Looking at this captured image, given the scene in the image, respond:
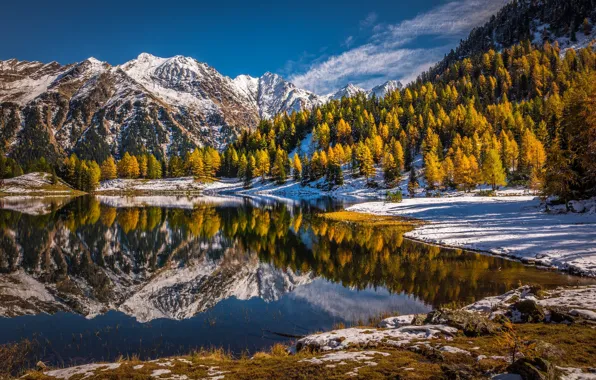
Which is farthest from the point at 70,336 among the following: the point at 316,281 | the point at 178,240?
the point at 178,240

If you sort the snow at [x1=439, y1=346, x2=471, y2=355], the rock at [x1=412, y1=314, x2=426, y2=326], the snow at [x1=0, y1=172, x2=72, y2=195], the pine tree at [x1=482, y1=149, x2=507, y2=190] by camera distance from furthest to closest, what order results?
1. the snow at [x1=0, y1=172, x2=72, y2=195]
2. the pine tree at [x1=482, y1=149, x2=507, y2=190]
3. the rock at [x1=412, y1=314, x2=426, y2=326]
4. the snow at [x1=439, y1=346, x2=471, y2=355]

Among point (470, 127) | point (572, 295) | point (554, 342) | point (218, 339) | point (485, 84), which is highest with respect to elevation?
point (485, 84)

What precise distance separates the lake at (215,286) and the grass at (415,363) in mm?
4935

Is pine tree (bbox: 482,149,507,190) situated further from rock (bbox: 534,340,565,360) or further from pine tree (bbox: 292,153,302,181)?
rock (bbox: 534,340,565,360)

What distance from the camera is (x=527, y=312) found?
11.0m

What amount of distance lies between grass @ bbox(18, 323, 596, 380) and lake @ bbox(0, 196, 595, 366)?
4.93 metres

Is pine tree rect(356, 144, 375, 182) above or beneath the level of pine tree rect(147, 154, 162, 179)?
beneath

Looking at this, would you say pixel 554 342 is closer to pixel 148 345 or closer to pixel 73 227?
pixel 148 345

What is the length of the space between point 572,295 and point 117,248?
1496 inches

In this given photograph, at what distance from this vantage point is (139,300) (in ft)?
68.0

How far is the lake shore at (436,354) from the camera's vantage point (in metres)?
6.80

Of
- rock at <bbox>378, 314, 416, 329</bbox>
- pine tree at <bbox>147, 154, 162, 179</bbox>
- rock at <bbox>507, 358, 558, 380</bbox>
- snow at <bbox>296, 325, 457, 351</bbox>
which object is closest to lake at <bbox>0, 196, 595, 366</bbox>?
rock at <bbox>378, 314, 416, 329</bbox>

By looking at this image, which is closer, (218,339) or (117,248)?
(218,339)

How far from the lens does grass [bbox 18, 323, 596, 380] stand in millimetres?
6891
